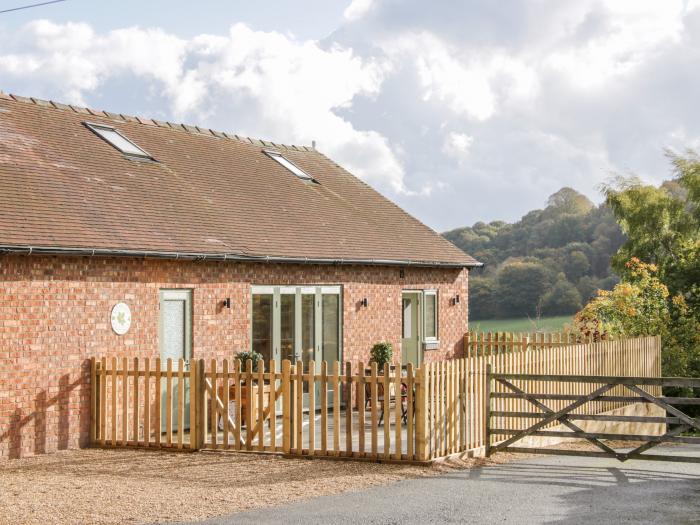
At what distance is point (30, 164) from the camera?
16812 mm

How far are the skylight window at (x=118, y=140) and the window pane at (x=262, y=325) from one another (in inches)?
164

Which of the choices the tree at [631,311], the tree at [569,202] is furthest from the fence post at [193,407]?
the tree at [569,202]

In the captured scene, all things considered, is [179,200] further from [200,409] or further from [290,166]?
[290,166]

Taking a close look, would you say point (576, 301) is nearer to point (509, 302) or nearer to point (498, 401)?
point (509, 302)

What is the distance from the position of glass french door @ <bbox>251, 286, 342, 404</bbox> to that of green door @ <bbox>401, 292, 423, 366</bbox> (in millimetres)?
2832

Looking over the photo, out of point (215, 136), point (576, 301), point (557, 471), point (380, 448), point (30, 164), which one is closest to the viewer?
point (557, 471)

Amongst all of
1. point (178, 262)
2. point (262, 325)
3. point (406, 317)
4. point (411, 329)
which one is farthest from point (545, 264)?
point (178, 262)

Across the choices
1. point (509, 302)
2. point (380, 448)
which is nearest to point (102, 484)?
point (380, 448)

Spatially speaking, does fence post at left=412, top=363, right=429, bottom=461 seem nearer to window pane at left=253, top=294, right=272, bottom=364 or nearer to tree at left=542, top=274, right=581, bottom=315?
window pane at left=253, top=294, right=272, bottom=364

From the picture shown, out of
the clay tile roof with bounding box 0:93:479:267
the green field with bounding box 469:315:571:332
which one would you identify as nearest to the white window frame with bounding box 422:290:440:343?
the clay tile roof with bounding box 0:93:479:267

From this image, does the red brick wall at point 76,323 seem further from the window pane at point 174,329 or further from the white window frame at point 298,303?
the window pane at point 174,329

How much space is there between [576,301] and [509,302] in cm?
392

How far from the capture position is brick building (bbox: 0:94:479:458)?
14.4 meters

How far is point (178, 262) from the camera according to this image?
16641 mm
